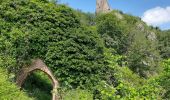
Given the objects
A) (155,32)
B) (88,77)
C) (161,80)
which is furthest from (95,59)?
(155,32)

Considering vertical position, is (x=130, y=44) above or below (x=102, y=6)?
below

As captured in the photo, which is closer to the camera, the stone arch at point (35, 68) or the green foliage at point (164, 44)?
the stone arch at point (35, 68)

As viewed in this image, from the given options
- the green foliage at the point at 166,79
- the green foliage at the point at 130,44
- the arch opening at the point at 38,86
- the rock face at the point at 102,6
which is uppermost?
the rock face at the point at 102,6

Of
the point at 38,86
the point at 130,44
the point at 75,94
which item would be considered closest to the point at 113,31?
the point at 130,44

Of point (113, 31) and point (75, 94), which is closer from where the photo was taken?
point (75, 94)

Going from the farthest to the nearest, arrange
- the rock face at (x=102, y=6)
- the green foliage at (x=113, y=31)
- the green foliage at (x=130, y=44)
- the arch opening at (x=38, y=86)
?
the rock face at (x=102, y=6) < the green foliage at (x=113, y=31) < the green foliage at (x=130, y=44) < the arch opening at (x=38, y=86)

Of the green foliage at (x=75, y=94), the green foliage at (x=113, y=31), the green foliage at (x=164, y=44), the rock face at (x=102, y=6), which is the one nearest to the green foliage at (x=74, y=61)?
the green foliage at (x=75, y=94)

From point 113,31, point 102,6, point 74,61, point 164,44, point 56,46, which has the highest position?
point 102,6

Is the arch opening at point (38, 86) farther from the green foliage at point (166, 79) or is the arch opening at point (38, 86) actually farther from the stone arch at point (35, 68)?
the green foliage at point (166, 79)

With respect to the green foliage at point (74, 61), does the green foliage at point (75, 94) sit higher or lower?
lower

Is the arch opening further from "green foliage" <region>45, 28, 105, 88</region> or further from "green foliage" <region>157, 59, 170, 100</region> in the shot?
"green foliage" <region>157, 59, 170, 100</region>

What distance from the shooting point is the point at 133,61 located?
56.7 m

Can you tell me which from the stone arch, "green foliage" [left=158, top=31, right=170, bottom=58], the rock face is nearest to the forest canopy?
the stone arch

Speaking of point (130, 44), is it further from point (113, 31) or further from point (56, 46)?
point (56, 46)
